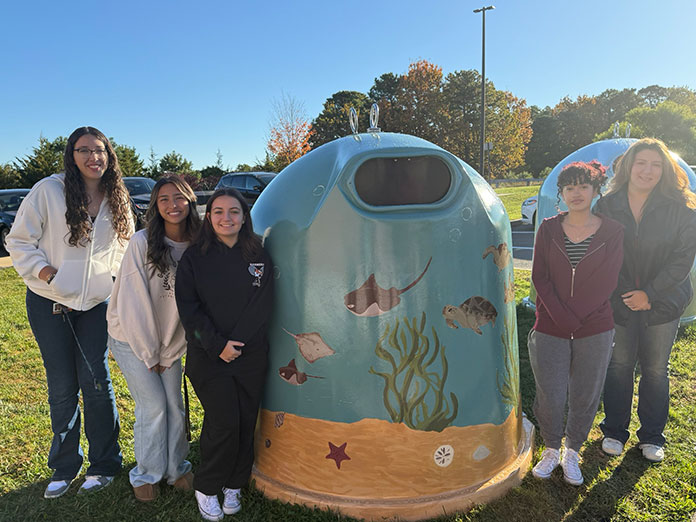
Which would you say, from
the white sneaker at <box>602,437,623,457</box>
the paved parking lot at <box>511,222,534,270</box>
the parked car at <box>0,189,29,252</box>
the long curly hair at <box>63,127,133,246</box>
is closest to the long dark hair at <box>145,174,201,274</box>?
the long curly hair at <box>63,127,133,246</box>

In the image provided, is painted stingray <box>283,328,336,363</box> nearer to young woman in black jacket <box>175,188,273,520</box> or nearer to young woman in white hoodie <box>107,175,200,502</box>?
young woman in black jacket <box>175,188,273,520</box>

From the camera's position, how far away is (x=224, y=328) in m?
2.22

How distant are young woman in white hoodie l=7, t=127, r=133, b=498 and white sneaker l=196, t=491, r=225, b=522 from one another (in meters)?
0.70

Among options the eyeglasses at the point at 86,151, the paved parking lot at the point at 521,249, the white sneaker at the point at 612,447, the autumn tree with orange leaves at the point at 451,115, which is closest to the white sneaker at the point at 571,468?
the white sneaker at the point at 612,447

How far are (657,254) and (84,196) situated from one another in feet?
9.93

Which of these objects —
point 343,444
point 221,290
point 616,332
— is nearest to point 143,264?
point 221,290

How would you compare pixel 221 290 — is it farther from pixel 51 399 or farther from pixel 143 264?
pixel 51 399

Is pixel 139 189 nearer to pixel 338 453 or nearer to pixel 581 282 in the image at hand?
pixel 338 453

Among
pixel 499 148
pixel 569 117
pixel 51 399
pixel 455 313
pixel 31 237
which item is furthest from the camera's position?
pixel 569 117

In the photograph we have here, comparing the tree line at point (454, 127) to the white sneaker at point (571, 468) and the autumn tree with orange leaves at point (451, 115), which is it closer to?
the autumn tree with orange leaves at point (451, 115)

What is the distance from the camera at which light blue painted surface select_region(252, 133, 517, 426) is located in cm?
213

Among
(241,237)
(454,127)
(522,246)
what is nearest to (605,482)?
(241,237)

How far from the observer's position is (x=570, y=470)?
258 cm

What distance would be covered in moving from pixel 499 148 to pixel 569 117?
1956 centimetres
